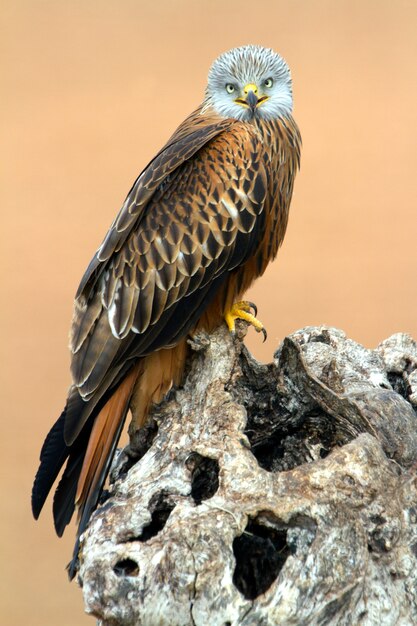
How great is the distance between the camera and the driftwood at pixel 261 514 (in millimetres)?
2369

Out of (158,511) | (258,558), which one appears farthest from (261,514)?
(158,511)

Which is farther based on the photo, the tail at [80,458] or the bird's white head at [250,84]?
the bird's white head at [250,84]

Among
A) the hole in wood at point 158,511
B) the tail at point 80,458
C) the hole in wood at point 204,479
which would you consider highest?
the tail at point 80,458

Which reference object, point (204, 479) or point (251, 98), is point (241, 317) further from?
point (251, 98)

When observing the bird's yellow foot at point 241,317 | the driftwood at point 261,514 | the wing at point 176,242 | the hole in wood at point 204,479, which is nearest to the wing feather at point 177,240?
the wing at point 176,242

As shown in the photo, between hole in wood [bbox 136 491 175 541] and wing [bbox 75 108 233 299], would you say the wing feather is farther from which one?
hole in wood [bbox 136 491 175 541]

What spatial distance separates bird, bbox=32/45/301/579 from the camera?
127 inches

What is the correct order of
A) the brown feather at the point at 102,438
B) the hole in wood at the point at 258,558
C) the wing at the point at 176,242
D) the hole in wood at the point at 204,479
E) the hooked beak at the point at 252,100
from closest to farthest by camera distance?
the hole in wood at the point at 258,558
the hole in wood at the point at 204,479
the brown feather at the point at 102,438
the wing at the point at 176,242
the hooked beak at the point at 252,100

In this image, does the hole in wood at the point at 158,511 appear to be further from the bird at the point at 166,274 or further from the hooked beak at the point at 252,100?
the hooked beak at the point at 252,100

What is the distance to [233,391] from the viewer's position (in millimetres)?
3133

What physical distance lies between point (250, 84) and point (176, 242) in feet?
2.48

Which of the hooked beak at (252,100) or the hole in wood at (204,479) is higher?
the hooked beak at (252,100)

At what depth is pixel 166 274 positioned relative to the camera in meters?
3.43

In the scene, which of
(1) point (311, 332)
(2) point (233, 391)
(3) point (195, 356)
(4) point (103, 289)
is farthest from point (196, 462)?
(1) point (311, 332)
